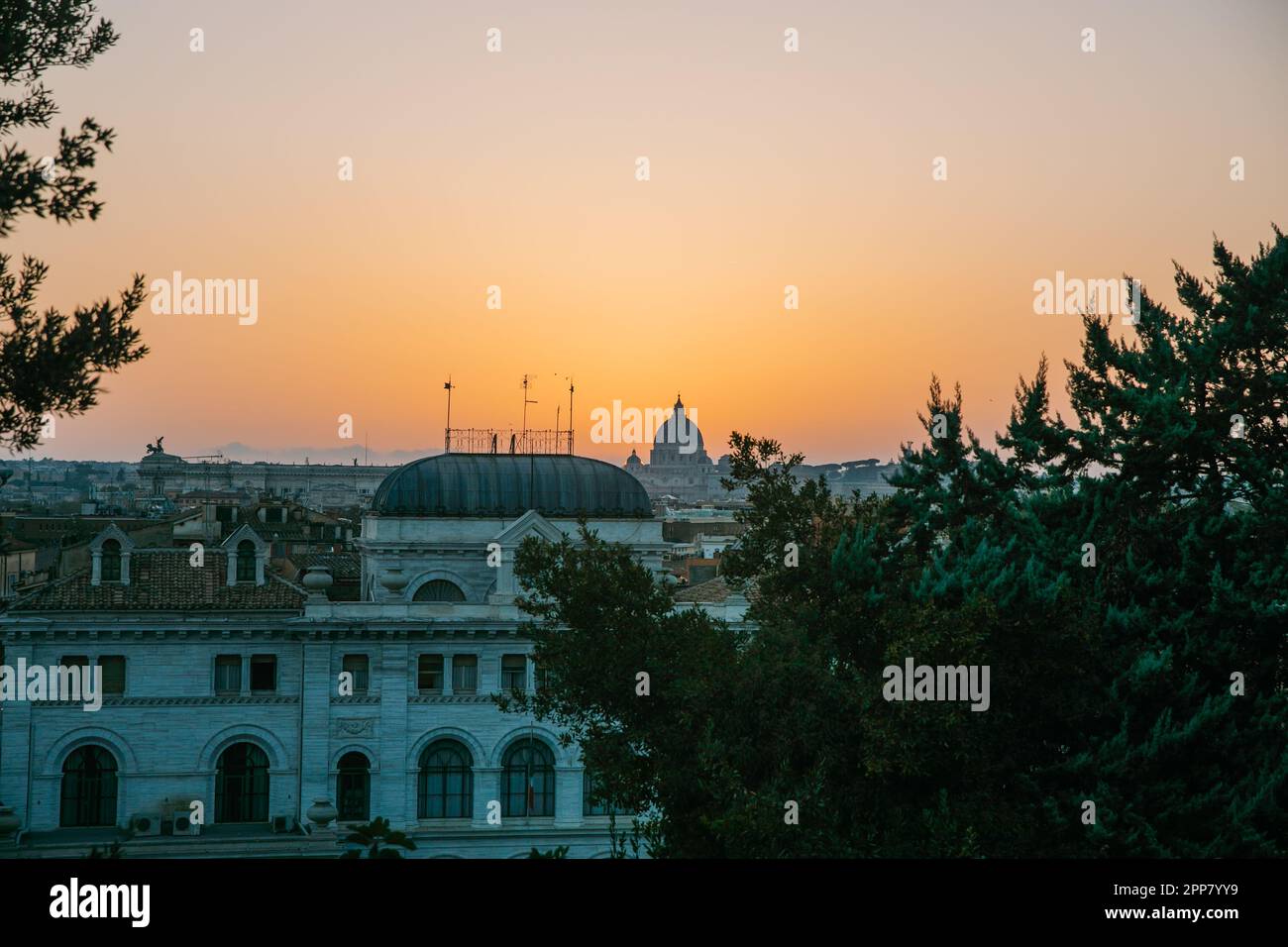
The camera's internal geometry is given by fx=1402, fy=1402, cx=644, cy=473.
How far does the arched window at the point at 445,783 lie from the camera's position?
38.2 m

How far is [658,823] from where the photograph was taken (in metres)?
19.5

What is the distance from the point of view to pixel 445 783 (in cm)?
3834

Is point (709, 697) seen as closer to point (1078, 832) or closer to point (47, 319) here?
point (1078, 832)

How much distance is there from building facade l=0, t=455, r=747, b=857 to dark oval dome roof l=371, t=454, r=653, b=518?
7.48ft

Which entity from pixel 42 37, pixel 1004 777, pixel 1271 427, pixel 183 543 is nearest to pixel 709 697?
pixel 1004 777

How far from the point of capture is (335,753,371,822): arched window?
124ft

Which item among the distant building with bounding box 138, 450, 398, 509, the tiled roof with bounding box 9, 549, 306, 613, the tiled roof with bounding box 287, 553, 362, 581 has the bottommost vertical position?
the tiled roof with bounding box 9, 549, 306, 613

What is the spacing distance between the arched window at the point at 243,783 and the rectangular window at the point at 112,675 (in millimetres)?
3178

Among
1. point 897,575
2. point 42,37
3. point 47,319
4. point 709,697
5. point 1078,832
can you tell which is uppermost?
point 42,37

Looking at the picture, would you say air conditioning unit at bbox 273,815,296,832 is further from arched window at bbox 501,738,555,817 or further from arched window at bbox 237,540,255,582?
arched window at bbox 237,540,255,582

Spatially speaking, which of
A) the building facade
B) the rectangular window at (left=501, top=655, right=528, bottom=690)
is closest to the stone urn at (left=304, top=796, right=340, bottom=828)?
the building facade

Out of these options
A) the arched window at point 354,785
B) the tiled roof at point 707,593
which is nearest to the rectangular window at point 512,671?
the arched window at point 354,785

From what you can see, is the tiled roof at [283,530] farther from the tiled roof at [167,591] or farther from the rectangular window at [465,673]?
the rectangular window at [465,673]

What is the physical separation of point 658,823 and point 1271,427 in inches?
411
